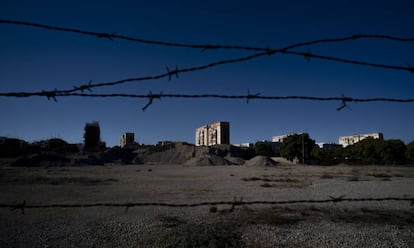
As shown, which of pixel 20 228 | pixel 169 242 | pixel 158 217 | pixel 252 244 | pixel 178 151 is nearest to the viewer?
pixel 169 242

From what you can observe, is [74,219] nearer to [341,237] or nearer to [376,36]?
[341,237]

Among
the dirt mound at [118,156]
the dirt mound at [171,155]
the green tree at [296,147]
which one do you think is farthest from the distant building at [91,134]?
the green tree at [296,147]

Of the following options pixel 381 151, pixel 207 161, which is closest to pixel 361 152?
pixel 381 151

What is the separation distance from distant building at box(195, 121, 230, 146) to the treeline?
43.4 meters

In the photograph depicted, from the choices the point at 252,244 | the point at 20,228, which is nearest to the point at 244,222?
the point at 252,244

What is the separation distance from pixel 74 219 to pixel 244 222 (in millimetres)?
6134

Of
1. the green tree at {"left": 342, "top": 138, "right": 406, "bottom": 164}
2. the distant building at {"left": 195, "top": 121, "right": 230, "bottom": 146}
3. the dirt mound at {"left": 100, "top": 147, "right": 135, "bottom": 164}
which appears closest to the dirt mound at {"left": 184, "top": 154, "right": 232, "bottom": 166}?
the dirt mound at {"left": 100, "top": 147, "right": 135, "bottom": 164}

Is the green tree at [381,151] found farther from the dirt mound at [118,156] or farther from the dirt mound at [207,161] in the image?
the dirt mound at [118,156]

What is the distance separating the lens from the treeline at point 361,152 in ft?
205

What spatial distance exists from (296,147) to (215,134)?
2228 inches

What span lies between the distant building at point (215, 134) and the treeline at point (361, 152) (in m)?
43.4

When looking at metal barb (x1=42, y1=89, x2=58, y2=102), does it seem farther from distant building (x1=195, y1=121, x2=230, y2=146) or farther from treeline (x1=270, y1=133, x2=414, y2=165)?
distant building (x1=195, y1=121, x2=230, y2=146)

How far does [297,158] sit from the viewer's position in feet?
252

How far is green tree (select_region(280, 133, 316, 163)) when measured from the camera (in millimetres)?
73062
